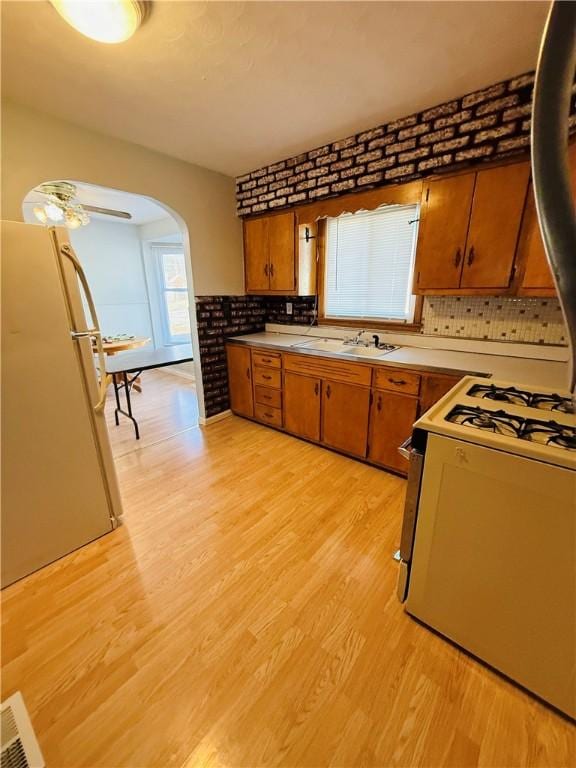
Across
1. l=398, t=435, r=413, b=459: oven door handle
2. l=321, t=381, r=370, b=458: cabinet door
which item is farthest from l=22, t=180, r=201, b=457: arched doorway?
l=398, t=435, r=413, b=459: oven door handle

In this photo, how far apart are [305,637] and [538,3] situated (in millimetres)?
2719

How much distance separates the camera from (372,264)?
2.75m

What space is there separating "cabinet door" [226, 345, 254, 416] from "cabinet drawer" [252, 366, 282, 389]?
8 cm

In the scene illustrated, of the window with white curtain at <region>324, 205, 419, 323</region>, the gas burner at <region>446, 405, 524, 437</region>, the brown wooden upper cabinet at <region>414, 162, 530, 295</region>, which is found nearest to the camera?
the gas burner at <region>446, 405, 524, 437</region>

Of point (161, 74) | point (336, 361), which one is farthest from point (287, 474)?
point (161, 74)

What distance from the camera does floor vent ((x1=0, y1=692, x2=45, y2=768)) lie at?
0.96 metres

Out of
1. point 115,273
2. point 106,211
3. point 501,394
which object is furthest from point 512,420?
point 115,273

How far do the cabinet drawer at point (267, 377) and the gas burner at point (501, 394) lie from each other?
1.67m

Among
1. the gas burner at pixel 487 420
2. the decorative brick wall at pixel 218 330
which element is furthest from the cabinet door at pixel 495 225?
the decorative brick wall at pixel 218 330

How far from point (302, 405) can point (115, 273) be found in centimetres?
423

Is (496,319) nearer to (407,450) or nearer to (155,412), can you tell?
(407,450)

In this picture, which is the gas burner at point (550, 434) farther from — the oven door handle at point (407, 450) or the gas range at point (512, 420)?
the oven door handle at point (407, 450)

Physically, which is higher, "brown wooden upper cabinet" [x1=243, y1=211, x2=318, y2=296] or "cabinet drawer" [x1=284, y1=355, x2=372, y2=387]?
"brown wooden upper cabinet" [x1=243, y1=211, x2=318, y2=296]

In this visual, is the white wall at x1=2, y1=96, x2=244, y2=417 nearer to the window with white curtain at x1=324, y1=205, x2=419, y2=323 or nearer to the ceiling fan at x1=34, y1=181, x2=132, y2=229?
the ceiling fan at x1=34, y1=181, x2=132, y2=229
